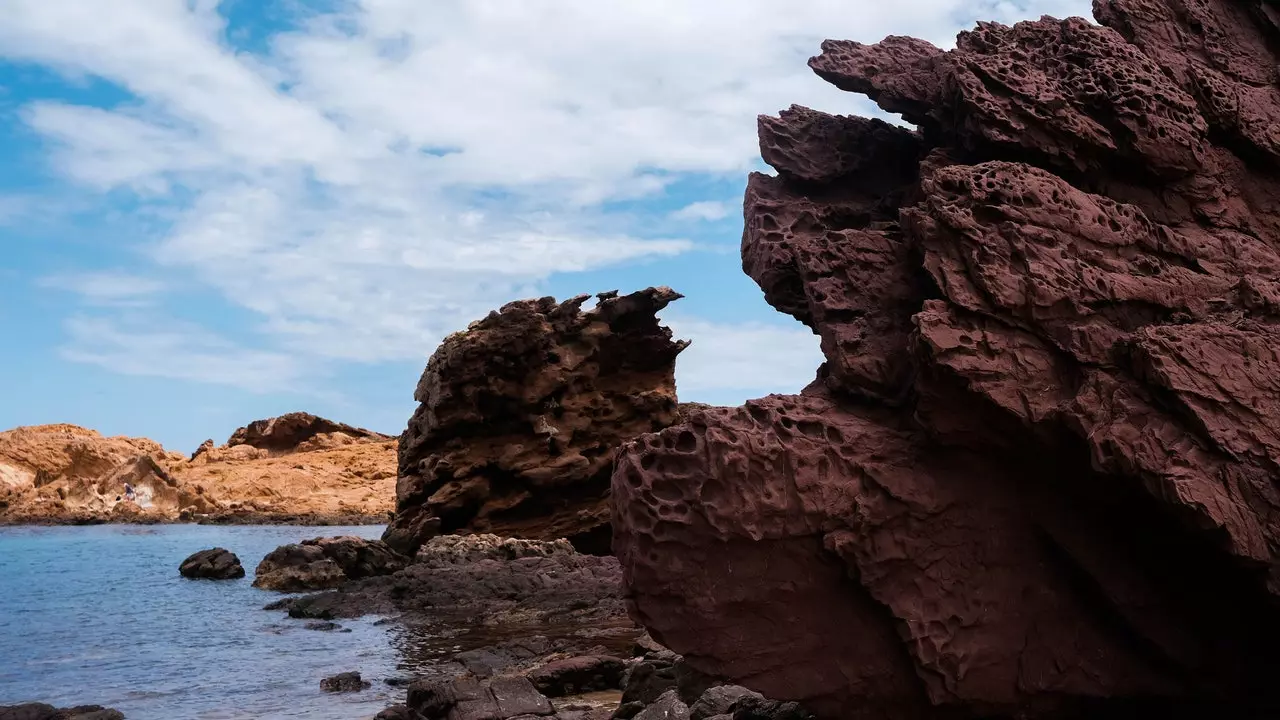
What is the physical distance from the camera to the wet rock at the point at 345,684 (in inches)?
456

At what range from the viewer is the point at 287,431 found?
202 feet

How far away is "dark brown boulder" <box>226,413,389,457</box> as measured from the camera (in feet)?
201

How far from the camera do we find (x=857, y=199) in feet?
24.1

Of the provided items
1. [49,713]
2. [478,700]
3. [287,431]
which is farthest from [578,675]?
[287,431]

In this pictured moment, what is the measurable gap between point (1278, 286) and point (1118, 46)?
1.86 metres

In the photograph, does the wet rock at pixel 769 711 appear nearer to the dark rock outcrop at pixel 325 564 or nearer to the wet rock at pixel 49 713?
the wet rock at pixel 49 713

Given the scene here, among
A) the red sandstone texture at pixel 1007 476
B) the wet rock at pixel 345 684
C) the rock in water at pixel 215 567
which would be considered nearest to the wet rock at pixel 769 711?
the red sandstone texture at pixel 1007 476

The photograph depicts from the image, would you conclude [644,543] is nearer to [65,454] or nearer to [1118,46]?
[1118,46]

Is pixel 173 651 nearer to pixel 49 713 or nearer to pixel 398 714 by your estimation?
pixel 49 713

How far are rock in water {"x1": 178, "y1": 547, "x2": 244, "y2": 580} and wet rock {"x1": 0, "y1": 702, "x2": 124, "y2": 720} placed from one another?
53.4 feet

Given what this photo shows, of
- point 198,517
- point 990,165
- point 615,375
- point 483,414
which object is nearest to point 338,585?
point 483,414

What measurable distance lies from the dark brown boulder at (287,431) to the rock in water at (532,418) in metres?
42.1

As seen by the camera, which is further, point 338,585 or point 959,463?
point 338,585

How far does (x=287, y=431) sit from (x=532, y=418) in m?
45.1
